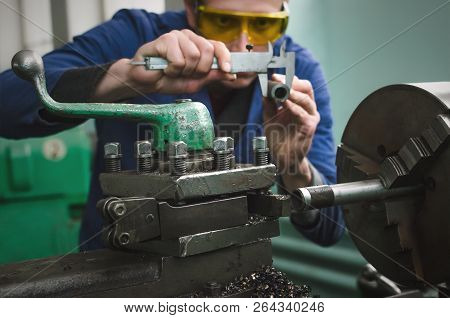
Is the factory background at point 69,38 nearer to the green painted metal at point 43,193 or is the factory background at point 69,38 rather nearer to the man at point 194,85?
the green painted metal at point 43,193

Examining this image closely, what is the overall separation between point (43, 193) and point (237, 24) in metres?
0.97

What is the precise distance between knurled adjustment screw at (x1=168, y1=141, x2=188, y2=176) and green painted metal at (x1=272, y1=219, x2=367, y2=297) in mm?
1650

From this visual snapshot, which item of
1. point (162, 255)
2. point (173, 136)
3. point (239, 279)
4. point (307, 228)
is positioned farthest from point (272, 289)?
point (307, 228)

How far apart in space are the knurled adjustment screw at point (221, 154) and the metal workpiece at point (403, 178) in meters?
0.16

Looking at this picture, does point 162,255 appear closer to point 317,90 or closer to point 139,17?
point 139,17

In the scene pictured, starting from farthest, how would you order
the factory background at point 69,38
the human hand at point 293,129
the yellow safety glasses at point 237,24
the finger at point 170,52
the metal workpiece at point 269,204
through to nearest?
1. the factory background at point 69,38
2. the human hand at point 293,129
3. the yellow safety glasses at point 237,24
4. the finger at point 170,52
5. the metal workpiece at point 269,204

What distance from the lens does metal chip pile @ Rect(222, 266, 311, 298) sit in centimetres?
79

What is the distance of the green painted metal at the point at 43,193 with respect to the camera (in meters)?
1.77

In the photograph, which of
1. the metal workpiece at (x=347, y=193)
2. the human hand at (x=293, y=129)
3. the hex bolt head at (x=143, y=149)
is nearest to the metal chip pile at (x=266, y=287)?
the metal workpiece at (x=347, y=193)

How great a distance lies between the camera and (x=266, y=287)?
2.61 ft

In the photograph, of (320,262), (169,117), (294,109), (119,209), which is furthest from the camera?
(320,262)

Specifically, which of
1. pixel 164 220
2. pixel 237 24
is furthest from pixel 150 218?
pixel 237 24

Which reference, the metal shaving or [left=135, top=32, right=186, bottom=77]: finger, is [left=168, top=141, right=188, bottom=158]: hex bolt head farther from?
[left=135, top=32, right=186, bottom=77]: finger

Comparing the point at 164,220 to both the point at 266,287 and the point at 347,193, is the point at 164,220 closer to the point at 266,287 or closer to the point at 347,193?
the point at 266,287
